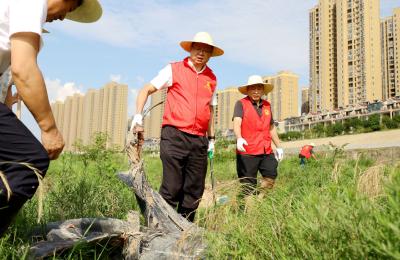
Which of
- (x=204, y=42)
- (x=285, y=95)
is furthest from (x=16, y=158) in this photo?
(x=285, y=95)

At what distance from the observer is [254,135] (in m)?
5.04

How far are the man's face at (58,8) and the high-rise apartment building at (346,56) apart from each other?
54.8 metres

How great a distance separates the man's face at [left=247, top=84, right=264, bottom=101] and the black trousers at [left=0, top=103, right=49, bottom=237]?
3.68 metres

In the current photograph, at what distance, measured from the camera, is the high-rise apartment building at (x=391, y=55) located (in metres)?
57.6

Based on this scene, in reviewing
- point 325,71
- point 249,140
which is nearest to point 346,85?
point 325,71

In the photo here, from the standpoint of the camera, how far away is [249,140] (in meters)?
5.04

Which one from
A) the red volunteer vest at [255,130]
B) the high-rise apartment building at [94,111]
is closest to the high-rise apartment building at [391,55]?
the high-rise apartment building at [94,111]

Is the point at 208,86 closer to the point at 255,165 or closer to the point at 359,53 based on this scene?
the point at 255,165

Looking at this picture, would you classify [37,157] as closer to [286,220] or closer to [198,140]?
[286,220]

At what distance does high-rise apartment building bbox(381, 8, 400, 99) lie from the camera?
57594 mm

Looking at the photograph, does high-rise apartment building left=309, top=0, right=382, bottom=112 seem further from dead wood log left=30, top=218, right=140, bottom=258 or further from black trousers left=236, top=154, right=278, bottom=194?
dead wood log left=30, top=218, right=140, bottom=258

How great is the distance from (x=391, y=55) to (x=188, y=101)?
63010 mm

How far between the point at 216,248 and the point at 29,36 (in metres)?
1.28

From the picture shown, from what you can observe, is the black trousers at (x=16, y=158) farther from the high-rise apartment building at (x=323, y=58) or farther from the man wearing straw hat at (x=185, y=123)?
the high-rise apartment building at (x=323, y=58)
